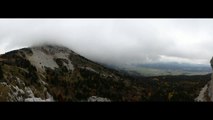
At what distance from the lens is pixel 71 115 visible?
3.69m

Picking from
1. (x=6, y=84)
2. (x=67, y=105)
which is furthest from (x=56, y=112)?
(x=6, y=84)

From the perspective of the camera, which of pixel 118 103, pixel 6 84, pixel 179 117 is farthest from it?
pixel 6 84
